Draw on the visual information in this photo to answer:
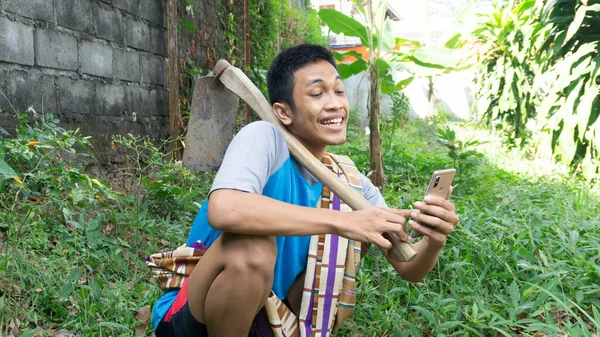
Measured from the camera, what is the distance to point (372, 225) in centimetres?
151

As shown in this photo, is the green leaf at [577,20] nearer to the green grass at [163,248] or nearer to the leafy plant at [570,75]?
the leafy plant at [570,75]

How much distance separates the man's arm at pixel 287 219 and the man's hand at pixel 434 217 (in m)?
0.10

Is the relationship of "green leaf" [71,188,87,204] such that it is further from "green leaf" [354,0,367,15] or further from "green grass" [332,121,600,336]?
"green leaf" [354,0,367,15]

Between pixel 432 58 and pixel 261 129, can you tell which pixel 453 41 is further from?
pixel 261 129

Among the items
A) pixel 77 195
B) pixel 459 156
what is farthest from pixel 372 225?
pixel 459 156

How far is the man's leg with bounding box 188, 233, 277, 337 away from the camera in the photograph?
151cm

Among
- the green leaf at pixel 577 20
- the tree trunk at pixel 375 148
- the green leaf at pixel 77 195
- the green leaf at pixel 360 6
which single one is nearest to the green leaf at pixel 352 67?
the green leaf at pixel 360 6

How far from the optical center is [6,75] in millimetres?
2699

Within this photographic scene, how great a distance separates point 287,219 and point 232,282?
0.22m

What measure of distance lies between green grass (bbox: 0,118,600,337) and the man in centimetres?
41

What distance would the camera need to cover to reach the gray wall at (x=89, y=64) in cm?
278

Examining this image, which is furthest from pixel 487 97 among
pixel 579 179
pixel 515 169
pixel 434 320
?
pixel 434 320

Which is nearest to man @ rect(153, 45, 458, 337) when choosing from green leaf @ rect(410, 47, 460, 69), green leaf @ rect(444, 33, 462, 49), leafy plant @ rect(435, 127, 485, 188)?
leafy plant @ rect(435, 127, 485, 188)

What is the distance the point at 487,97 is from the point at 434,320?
5697 mm
